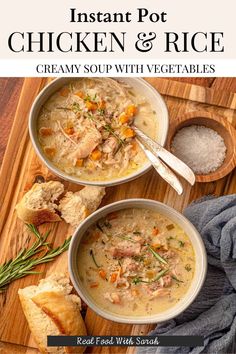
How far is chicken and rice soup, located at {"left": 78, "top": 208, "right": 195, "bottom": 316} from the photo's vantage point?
3338mm

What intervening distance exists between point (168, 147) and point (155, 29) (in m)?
0.70

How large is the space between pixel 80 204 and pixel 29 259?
0.44 metres

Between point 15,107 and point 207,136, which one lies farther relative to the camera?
point 15,107

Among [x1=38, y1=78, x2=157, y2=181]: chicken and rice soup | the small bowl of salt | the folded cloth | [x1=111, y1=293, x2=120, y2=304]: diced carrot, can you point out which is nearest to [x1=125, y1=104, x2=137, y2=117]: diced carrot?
[x1=38, y1=78, x2=157, y2=181]: chicken and rice soup

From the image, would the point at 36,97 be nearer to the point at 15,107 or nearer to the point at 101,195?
the point at 15,107

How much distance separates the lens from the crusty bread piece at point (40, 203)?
3521 mm

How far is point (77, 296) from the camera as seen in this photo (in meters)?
3.55

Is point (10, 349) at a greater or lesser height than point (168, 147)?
lesser

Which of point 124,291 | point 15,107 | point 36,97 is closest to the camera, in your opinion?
point 124,291

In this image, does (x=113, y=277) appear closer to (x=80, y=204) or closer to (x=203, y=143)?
(x=80, y=204)

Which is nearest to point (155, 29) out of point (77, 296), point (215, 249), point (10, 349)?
point (215, 249)

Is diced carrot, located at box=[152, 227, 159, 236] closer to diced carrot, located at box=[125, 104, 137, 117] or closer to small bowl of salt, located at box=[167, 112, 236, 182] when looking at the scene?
small bowl of salt, located at box=[167, 112, 236, 182]

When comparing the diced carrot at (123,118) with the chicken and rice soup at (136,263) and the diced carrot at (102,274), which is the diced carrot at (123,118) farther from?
the diced carrot at (102,274)

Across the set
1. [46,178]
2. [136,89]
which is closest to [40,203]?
[46,178]
